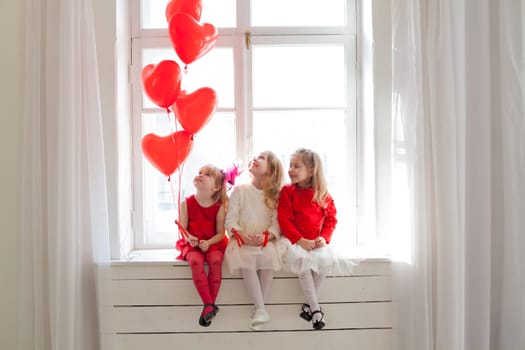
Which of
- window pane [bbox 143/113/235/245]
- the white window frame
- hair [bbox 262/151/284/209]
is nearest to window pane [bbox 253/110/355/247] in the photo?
the white window frame

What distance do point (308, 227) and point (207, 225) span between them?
0.45 meters

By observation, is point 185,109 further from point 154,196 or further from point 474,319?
point 474,319

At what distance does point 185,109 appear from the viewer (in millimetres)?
2127

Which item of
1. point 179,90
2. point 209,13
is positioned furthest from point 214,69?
point 179,90

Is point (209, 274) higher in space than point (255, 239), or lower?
lower

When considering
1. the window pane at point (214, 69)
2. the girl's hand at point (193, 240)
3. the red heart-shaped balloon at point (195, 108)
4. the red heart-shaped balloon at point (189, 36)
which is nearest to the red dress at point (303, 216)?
the girl's hand at point (193, 240)

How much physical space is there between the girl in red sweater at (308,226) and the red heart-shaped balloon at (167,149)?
1.59ft

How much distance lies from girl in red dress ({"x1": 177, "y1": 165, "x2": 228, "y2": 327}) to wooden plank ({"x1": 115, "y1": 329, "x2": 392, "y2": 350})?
0.50 feet

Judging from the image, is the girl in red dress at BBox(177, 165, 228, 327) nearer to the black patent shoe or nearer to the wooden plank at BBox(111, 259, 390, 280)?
the wooden plank at BBox(111, 259, 390, 280)

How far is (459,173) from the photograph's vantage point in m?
2.08

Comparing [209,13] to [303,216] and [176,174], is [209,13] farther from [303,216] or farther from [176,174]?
[303,216]

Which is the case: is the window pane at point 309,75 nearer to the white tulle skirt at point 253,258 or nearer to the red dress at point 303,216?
the red dress at point 303,216

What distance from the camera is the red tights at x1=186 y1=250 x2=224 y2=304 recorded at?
2055 mm

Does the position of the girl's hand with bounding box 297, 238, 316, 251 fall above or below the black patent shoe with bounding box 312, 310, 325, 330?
above
